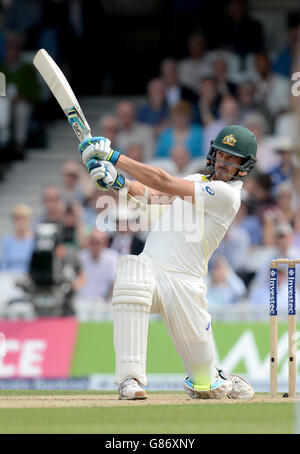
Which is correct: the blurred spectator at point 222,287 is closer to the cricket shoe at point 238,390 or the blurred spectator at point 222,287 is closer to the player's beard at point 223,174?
the cricket shoe at point 238,390

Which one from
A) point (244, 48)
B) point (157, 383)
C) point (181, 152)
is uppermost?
point (244, 48)

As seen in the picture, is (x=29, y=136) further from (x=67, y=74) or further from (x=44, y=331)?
(x=44, y=331)

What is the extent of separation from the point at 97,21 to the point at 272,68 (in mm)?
3285

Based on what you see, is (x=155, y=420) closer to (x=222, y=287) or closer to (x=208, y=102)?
(x=222, y=287)

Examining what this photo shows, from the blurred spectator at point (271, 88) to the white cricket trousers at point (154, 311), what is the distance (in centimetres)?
645

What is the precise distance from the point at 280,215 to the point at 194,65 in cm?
321

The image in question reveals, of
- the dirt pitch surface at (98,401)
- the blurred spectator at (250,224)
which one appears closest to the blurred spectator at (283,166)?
the blurred spectator at (250,224)

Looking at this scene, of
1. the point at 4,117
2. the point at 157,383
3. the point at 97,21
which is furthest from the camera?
the point at 97,21

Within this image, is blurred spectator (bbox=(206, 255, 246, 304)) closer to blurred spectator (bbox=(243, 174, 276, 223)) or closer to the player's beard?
blurred spectator (bbox=(243, 174, 276, 223))

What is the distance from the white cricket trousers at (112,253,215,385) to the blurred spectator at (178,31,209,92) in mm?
7329

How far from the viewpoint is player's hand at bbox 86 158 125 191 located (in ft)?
20.7
